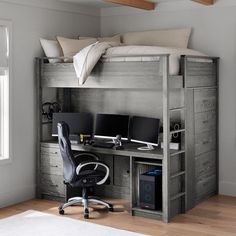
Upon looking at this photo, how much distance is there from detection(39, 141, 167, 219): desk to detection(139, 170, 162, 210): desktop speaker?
0.34 ft

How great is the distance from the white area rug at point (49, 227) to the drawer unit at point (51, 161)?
2.27ft

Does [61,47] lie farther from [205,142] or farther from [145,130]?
[205,142]

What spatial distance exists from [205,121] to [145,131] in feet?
2.52

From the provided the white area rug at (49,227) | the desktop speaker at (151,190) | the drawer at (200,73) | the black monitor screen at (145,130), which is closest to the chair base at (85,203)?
the white area rug at (49,227)

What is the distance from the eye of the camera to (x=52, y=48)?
561 cm

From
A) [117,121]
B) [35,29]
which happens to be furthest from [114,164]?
[35,29]

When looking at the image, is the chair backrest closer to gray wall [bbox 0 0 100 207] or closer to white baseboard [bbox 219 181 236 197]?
gray wall [bbox 0 0 100 207]

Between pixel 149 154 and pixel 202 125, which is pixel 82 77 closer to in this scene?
pixel 149 154

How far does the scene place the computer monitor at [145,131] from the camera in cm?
514

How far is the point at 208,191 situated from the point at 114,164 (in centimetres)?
118

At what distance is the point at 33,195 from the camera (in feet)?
18.9

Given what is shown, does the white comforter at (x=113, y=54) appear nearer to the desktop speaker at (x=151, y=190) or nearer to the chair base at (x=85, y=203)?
the desktop speaker at (x=151, y=190)

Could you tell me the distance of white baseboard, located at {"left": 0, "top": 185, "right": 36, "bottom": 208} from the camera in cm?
537

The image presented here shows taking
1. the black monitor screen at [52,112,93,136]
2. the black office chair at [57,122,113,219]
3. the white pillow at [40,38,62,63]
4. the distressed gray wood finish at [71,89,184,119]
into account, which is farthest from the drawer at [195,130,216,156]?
the white pillow at [40,38,62,63]
